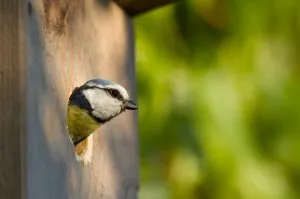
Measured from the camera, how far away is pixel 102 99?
1909 mm

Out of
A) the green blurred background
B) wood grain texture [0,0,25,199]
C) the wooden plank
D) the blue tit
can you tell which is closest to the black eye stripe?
the blue tit

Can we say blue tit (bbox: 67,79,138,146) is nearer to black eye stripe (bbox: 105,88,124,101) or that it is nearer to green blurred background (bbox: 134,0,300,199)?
black eye stripe (bbox: 105,88,124,101)

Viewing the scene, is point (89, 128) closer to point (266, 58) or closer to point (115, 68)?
point (115, 68)

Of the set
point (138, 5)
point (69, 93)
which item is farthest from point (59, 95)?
point (138, 5)

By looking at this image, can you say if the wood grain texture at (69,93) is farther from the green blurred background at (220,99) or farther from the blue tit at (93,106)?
the green blurred background at (220,99)

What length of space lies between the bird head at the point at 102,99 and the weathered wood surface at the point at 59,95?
0.07 feet

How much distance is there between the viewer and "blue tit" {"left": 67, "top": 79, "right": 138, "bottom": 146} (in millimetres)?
1832

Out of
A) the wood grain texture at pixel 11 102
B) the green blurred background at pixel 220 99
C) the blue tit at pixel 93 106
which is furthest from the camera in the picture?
the green blurred background at pixel 220 99

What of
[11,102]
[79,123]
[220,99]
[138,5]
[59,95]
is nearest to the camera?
[11,102]

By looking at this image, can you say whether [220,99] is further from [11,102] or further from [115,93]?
[11,102]

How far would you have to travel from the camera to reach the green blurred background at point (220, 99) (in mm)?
2965

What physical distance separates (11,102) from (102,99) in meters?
0.40

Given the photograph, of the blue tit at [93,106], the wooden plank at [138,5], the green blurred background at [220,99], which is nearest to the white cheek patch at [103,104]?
the blue tit at [93,106]

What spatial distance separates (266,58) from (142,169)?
50cm
